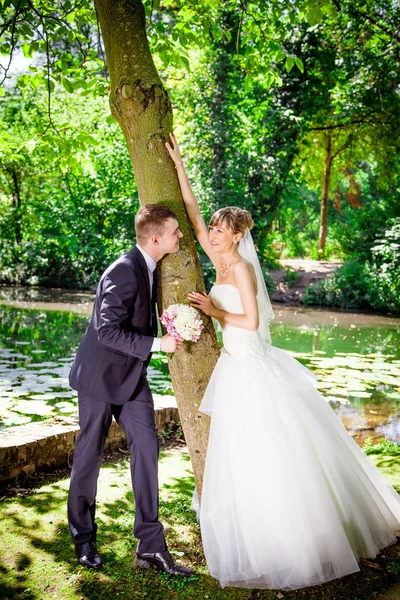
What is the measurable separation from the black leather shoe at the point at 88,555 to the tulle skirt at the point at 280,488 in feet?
2.07

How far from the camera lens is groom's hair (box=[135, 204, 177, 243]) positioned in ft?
11.2

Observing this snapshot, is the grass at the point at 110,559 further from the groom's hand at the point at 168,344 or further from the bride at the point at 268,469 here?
the groom's hand at the point at 168,344

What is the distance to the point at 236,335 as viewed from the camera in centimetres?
374

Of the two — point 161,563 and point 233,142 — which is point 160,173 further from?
point 233,142

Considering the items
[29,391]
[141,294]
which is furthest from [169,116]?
[29,391]

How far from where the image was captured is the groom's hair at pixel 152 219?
3.40 meters

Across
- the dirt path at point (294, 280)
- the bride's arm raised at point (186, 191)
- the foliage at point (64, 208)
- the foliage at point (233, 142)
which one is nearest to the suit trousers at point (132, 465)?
the bride's arm raised at point (186, 191)

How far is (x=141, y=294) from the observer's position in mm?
3361

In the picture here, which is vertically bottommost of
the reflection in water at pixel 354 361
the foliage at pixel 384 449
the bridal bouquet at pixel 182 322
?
the foliage at pixel 384 449

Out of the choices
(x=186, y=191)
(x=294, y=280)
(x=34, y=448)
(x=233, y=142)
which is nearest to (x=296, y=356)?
(x=34, y=448)

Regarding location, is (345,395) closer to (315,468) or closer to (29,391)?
(29,391)

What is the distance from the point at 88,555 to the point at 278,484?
117 centimetres

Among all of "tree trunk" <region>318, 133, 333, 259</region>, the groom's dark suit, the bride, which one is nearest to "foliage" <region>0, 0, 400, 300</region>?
"tree trunk" <region>318, 133, 333, 259</region>

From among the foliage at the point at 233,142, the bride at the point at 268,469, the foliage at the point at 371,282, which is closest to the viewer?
the bride at the point at 268,469
